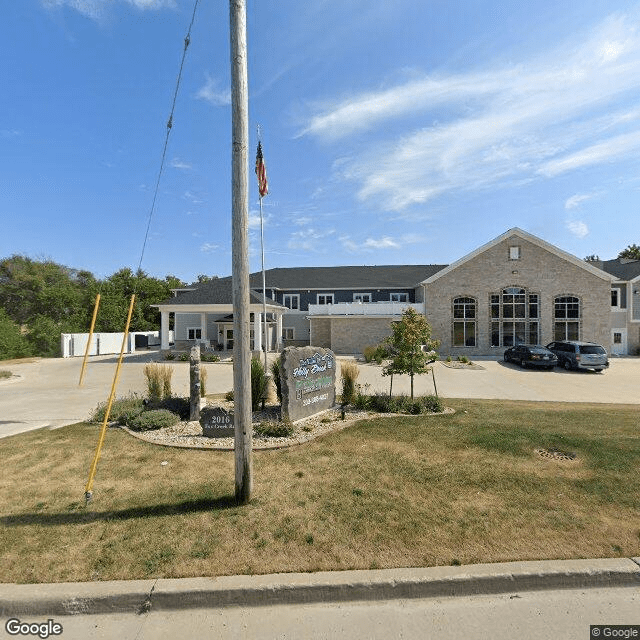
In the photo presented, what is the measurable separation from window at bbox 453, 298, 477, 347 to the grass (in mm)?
22413

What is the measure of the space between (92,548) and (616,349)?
37.4m

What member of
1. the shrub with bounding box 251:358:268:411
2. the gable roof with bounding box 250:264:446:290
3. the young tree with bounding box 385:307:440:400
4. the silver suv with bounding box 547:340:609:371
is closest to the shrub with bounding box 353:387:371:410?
the young tree with bounding box 385:307:440:400

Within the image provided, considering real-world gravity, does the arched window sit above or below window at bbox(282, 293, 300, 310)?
below

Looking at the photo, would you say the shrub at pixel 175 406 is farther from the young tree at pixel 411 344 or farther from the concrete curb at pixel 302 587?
the concrete curb at pixel 302 587

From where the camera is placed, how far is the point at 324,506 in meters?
4.71

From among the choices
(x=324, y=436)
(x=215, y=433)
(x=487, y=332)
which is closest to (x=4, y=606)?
(x=215, y=433)

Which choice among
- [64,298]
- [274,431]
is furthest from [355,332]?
[64,298]

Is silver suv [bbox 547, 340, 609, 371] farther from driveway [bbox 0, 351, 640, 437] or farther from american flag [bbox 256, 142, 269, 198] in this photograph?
american flag [bbox 256, 142, 269, 198]

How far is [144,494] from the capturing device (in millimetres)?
5125

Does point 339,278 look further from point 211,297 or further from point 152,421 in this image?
point 152,421

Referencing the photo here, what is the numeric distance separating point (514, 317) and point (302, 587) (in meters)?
30.6

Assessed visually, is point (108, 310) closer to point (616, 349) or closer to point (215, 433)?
point (215, 433)
